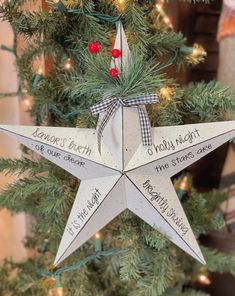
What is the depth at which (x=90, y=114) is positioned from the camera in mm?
628

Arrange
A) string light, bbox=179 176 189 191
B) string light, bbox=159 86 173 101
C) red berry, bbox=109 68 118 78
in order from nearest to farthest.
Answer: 1. red berry, bbox=109 68 118 78
2. string light, bbox=159 86 173 101
3. string light, bbox=179 176 189 191

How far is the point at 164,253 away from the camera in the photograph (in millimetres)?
692

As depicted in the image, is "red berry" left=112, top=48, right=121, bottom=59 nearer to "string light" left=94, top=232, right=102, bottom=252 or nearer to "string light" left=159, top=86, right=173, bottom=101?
"string light" left=159, top=86, right=173, bottom=101

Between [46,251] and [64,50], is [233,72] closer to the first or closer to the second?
[64,50]

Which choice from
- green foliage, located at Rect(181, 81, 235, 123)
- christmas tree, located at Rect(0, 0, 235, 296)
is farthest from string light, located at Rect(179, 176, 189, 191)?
green foliage, located at Rect(181, 81, 235, 123)

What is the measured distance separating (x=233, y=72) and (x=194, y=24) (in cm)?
20

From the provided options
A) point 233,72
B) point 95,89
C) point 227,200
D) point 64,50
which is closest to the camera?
point 95,89

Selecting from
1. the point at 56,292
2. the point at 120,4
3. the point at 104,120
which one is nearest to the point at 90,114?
the point at 104,120

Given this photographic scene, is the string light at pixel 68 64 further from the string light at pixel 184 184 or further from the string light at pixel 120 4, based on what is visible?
the string light at pixel 184 184

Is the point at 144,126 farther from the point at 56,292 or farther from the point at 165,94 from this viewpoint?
the point at 56,292

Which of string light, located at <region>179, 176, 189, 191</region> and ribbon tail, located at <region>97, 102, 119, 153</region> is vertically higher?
ribbon tail, located at <region>97, 102, 119, 153</region>

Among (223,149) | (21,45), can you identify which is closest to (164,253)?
(223,149)

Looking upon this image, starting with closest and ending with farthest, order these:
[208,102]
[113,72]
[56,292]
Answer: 1. [113,72]
2. [208,102]
3. [56,292]

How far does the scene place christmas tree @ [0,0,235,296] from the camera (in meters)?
0.59
